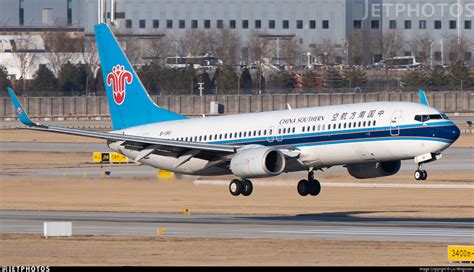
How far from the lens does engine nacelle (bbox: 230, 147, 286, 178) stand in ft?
230

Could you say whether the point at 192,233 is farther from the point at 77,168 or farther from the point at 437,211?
the point at 77,168

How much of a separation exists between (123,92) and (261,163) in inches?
663

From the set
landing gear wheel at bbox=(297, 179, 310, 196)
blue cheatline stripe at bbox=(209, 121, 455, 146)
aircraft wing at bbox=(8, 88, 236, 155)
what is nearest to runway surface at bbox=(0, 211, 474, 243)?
landing gear wheel at bbox=(297, 179, 310, 196)

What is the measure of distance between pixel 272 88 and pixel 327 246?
13582 centimetres

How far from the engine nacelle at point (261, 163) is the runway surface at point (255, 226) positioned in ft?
9.51

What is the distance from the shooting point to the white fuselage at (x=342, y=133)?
220ft

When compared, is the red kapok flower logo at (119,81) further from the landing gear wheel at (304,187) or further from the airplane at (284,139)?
the landing gear wheel at (304,187)

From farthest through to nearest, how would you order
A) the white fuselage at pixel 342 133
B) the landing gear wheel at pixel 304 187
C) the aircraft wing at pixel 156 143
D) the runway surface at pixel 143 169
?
the runway surface at pixel 143 169 → the landing gear wheel at pixel 304 187 → the aircraft wing at pixel 156 143 → the white fuselage at pixel 342 133

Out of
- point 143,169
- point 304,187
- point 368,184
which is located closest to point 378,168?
point 304,187

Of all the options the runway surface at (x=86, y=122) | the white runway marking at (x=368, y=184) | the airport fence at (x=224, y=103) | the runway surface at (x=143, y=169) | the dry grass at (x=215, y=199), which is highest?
the airport fence at (x=224, y=103)

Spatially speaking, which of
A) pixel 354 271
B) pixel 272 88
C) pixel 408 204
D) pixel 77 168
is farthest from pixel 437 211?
pixel 272 88

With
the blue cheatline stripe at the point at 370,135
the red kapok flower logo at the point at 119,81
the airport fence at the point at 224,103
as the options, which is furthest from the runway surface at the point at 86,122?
the blue cheatline stripe at the point at 370,135

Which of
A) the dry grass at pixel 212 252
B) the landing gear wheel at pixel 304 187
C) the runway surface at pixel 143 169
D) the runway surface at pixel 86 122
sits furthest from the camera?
the runway surface at pixel 86 122

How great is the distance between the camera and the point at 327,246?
57406 mm
